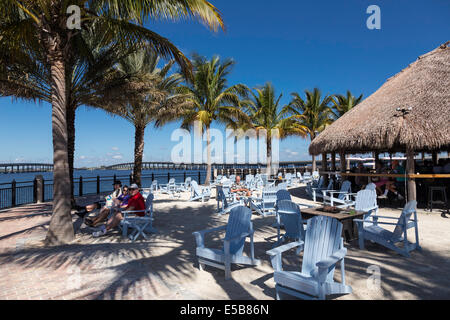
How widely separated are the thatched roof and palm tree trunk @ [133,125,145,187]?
30.2 feet

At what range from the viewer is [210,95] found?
64.6 ft

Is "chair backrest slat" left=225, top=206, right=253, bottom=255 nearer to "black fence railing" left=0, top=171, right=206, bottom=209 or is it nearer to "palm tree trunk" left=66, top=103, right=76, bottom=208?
"palm tree trunk" left=66, top=103, right=76, bottom=208

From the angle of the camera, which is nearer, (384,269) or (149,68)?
(384,269)

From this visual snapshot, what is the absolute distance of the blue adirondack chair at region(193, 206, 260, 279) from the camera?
3820mm

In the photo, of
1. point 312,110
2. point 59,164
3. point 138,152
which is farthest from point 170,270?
point 312,110

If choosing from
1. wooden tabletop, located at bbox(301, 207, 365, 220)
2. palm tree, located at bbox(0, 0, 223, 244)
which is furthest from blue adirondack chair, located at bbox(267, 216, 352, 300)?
palm tree, located at bbox(0, 0, 223, 244)

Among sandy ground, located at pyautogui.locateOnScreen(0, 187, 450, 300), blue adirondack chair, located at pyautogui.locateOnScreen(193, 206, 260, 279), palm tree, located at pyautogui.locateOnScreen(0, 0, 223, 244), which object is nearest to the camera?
sandy ground, located at pyautogui.locateOnScreen(0, 187, 450, 300)

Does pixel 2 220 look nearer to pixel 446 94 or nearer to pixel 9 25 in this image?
pixel 9 25

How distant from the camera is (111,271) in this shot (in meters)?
4.11

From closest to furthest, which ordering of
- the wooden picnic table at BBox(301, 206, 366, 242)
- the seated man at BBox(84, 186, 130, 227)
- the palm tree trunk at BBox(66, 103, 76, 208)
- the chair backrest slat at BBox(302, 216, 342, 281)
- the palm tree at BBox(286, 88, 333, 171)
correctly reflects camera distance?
the chair backrest slat at BBox(302, 216, 342, 281), the wooden picnic table at BBox(301, 206, 366, 242), the seated man at BBox(84, 186, 130, 227), the palm tree trunk at BBox(66, 103, 76, 208), the palm tree at BBox(286, 88, 333, 171)

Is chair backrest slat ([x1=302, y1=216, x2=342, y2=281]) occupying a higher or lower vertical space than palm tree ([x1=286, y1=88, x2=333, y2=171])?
lower

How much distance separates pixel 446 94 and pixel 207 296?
1085 cm

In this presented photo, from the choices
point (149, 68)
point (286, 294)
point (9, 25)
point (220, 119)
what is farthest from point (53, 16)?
point (220, 119)

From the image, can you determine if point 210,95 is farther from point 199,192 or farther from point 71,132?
point 71,132
